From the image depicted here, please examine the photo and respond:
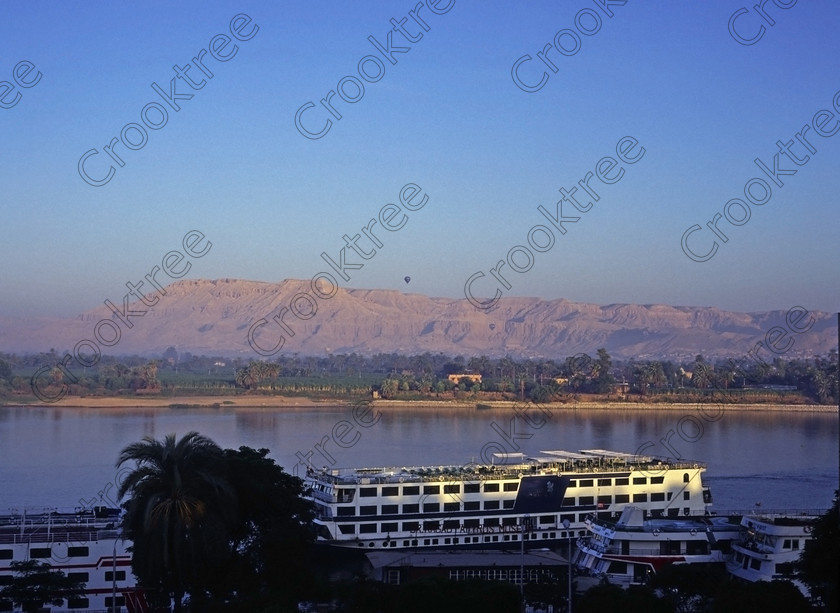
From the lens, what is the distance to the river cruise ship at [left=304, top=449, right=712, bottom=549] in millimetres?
19422

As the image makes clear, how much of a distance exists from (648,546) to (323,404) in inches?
1912

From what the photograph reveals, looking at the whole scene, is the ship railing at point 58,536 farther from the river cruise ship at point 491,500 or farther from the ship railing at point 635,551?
the ship railing at point 635,551

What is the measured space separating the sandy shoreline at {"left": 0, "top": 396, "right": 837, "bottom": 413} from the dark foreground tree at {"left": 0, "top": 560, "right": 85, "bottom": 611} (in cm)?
4781

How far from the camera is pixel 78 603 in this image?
14.0 meters

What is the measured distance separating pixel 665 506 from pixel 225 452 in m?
10.7

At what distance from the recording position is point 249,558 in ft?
42.7

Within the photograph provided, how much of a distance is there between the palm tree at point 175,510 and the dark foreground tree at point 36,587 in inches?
74.5

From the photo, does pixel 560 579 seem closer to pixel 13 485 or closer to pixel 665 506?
pixel 665 506

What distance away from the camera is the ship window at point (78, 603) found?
45.7ft

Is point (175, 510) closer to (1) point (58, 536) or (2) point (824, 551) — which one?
(1) point (58, 536)

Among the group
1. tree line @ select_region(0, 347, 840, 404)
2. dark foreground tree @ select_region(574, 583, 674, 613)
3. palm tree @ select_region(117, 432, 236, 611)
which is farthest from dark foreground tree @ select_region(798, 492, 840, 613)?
tree line @ select_region(0, 347, 840, 404)

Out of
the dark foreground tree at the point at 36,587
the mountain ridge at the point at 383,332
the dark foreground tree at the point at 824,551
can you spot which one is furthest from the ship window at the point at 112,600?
the mountain ridge at the point at 383,332

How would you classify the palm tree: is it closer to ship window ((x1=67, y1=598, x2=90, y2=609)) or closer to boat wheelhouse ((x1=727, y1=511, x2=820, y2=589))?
ship window ((x1=67, y1=598, x2=90, y2=609))

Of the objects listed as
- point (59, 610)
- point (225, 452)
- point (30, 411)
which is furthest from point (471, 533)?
point (30, 411)
